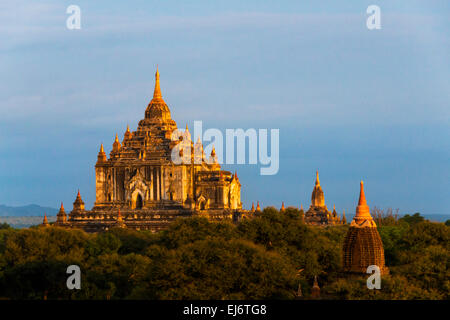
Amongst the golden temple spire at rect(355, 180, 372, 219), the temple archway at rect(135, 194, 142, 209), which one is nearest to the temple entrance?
the temple archway at rect(135, 194, 142, 209)

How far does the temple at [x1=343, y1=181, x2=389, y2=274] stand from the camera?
249 feet

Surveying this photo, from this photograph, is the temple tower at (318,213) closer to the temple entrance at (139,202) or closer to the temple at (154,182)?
the temple at (154,182)

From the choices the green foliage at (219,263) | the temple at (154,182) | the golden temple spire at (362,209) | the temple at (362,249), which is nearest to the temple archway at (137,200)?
the temple at (154,182)

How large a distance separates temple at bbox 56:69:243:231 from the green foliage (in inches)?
1033

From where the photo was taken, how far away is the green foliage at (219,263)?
245 ft

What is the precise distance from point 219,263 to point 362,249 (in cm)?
1010

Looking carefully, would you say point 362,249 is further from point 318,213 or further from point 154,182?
point 318,213

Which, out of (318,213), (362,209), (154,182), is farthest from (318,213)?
(362,209)

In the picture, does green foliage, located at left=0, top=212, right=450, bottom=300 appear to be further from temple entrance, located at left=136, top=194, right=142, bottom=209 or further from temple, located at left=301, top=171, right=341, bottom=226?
temple, located at left=301, top=171, right=341, bottom=226

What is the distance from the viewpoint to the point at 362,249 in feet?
249
